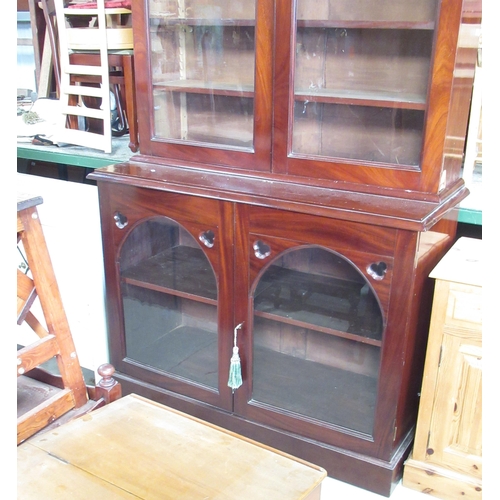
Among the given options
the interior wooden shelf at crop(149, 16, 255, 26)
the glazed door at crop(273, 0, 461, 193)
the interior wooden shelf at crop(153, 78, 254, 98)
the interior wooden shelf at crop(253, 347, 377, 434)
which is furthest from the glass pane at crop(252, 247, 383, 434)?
the interior wooden shelf at crop(149, 16, 255, 26)

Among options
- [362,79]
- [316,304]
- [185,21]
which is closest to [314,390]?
[316,304]

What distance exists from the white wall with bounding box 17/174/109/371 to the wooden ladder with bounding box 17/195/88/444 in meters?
0.48

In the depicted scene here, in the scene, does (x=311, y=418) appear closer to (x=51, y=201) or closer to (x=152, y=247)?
(x=152, y=247)

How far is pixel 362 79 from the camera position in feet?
4.99

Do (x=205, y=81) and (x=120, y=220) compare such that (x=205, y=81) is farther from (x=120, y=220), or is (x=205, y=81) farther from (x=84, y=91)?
(x=84, y=91)

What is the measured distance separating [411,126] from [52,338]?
108cm

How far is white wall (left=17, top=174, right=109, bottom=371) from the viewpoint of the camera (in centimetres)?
193

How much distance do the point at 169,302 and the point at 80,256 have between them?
0.36 meters

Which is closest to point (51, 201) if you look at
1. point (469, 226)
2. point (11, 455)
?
point (469, 226)

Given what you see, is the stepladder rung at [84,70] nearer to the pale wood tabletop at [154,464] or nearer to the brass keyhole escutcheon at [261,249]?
the brass keyhole escutcheon at [261,249]

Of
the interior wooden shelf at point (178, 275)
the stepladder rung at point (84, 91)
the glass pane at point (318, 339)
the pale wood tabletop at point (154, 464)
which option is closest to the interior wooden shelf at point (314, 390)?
the glass pane at point (318, 339)

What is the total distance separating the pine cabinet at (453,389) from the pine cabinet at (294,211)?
0.06 m

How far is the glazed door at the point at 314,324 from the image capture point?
4.75 feet

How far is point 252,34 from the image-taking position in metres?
1.56
